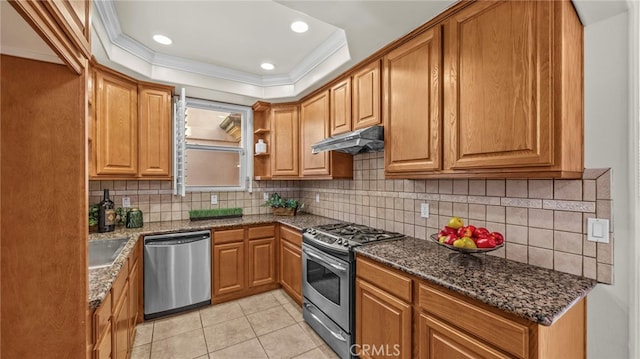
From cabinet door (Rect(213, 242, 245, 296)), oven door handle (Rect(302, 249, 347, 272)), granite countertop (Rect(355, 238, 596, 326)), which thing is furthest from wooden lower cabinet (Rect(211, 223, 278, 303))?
granite countertop (Rect(355, 238, 596, 326))

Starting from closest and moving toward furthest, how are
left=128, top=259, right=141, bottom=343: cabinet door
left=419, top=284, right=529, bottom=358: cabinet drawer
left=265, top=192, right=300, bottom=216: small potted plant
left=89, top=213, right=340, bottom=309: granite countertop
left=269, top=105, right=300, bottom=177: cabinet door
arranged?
left=419, top=284, right=529, bottom=358: cabinet drawer
left=89, top=213, right=340, bottom=309: granite countertop
left=128, top=259, right=141, bottom=343: cabinet door
left=269, top=105, right=300, bottom=177: cabinet door
left=265, top=192, right=300, bottom=216: small potted plant

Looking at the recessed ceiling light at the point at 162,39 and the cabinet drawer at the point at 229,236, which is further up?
the recessed ceiling light at the point at 162,39

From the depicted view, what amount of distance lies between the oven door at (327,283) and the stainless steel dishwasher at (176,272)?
Answer: 42.5 inches

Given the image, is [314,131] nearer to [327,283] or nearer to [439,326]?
[327,283]

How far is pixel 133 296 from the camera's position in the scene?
2.22m

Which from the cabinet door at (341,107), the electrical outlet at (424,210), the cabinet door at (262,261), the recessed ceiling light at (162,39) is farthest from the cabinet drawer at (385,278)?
the recessed ceiling light at (162,39)

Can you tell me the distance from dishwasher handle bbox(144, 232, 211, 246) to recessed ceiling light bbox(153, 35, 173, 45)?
1803 mm

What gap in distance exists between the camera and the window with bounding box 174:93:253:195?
3.39 m

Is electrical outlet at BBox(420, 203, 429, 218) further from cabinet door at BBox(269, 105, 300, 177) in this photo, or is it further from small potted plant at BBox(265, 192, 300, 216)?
small potted plant at BBox(265, 192, 300, 216)

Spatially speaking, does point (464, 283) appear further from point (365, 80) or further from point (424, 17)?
point (365, 80)

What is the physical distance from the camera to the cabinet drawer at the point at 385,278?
1533mm

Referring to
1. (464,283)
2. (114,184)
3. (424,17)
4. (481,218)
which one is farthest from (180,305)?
(424,17)

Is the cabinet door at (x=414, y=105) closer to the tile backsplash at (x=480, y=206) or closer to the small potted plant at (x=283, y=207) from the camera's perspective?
the tile backsplash at (x=480, y=206)

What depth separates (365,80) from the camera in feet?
7.56
